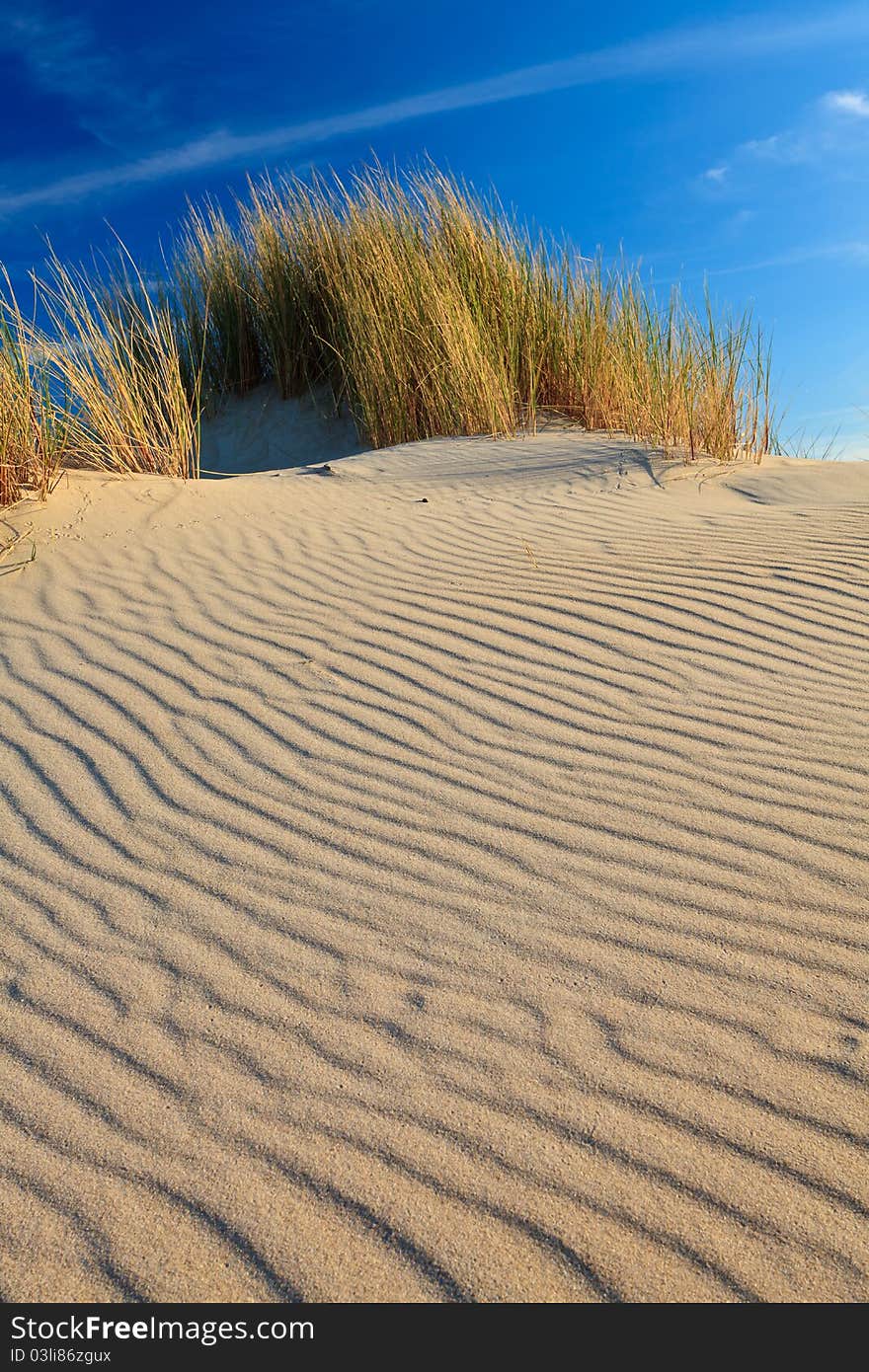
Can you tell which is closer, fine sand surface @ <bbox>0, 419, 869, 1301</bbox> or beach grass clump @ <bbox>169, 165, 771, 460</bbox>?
fine sand surface @ <bbox>0, 419, 869, 1301</bbox>

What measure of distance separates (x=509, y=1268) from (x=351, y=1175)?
31cm

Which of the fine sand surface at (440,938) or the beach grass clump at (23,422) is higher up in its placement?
the beach grass clump at (23,422)

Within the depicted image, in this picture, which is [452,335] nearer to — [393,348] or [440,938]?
[393,348]

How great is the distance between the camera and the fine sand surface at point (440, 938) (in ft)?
5.31

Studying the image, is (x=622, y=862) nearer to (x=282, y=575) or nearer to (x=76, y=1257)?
(x=76, y=1257)

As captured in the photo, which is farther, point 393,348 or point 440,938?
point 393,348

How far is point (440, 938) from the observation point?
7.38 feet

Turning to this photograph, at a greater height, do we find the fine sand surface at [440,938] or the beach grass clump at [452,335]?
the beach grass clump at [452,335]

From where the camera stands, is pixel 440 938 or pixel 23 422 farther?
pixel 23 422

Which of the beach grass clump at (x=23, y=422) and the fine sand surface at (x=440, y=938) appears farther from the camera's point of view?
the beach grass clump at (x=23, y=422)

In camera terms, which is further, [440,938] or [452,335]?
[452,335]

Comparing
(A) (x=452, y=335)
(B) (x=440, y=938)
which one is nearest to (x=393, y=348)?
(A) (x=452, y=335)

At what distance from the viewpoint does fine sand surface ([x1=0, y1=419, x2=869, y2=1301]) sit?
5.31 ft

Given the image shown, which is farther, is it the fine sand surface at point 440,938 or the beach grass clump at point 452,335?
the beach grass clump at point 452,335
